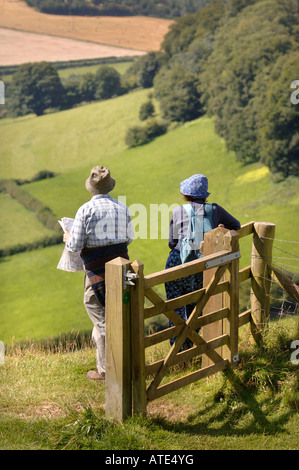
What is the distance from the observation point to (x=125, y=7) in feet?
120

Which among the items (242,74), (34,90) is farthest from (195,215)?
(34,90)

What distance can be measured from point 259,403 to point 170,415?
0.63 m

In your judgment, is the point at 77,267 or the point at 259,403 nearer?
the point at 259,403

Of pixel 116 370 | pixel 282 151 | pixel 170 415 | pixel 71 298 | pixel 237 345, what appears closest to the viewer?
pixel 116 370

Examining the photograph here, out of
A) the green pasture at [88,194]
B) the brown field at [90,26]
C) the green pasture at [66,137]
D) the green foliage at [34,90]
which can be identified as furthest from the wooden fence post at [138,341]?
the brown field at [90,26]

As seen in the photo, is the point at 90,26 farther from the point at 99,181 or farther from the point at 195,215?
the point at 99,181

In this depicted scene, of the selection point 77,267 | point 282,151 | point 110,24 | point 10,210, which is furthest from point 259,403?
point 110,24

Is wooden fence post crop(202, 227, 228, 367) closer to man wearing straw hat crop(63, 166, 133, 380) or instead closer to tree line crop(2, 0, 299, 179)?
man wearing straw hat crop(63, 166, 133, 380)

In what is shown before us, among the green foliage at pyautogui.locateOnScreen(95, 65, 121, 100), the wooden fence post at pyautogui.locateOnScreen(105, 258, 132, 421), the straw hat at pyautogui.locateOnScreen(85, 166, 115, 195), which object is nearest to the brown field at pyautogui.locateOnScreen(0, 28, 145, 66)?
the green foliage at pyautogui.locateOnScreen(95, 65, 121, 100)

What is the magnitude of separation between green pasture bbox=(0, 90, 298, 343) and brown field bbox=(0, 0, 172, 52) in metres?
3.67

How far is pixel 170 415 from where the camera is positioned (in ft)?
13.8

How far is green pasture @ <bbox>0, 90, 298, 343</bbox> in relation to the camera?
29750 mm

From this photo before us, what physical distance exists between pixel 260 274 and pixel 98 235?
56.5 inches
